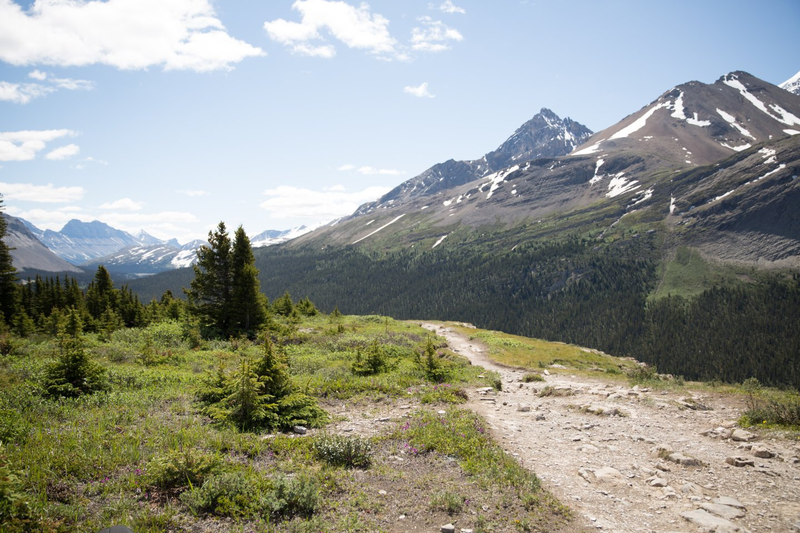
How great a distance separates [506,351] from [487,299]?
496 feet

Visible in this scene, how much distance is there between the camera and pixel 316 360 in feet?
71.1

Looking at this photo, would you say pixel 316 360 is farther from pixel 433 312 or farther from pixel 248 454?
pixel 433 312

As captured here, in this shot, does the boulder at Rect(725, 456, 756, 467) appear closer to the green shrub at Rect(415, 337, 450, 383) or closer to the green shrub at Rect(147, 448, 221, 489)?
the green shrub at Rect(415, 337, 450, 383)

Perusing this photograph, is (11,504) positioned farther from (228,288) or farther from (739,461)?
(228,288)

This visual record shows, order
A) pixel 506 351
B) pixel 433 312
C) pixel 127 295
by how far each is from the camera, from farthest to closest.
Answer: pixel 433 312 < pixel 127 295 < pixel 506 351

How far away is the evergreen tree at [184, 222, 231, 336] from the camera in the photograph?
3081cm

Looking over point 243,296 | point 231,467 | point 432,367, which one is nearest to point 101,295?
point 243,296

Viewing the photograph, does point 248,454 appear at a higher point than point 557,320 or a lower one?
higher

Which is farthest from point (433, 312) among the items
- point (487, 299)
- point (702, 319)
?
point (702, 319)

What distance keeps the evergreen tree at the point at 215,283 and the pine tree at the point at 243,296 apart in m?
0.62

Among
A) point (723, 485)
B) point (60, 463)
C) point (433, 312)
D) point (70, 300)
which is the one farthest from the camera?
point (433, 312)

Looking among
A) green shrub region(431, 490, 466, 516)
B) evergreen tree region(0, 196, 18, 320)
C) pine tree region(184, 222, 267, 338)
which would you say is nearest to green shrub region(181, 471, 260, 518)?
green shrub region(431, 490, 466, 516)

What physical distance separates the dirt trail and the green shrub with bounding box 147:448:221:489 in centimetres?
803

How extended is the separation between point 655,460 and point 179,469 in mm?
12315
